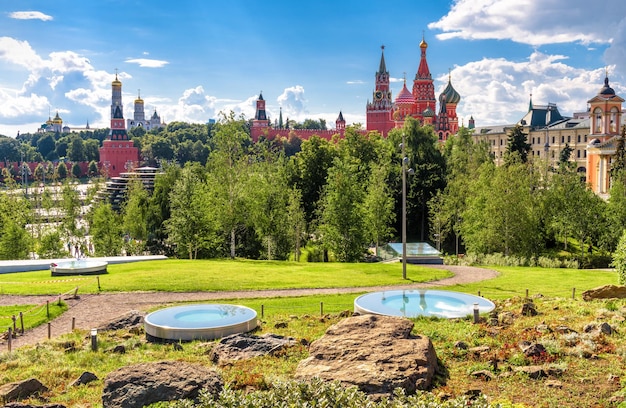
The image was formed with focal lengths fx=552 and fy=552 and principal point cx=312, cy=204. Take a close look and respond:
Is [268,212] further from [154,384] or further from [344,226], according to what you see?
[154,384]

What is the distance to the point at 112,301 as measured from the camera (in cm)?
2352

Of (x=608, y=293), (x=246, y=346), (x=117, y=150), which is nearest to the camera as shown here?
(x=246, y=346)

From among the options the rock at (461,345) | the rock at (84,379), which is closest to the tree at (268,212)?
the rock at (461,345)

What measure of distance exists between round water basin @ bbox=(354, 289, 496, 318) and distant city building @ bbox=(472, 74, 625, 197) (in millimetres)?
42041

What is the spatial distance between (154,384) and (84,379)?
3273mm

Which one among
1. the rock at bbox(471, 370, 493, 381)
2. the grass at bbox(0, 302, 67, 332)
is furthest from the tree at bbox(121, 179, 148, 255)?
the rock at bbox(471, 370, 493, 381)

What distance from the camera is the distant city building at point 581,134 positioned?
68125 millimetres

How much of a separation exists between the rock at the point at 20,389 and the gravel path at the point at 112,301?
21.5 ft

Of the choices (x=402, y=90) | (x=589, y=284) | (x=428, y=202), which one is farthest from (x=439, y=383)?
(x=402, y=90)

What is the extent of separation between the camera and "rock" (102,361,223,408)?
10.3 meters

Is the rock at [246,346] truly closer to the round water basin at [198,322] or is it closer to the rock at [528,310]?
the round water basin at [198,322]

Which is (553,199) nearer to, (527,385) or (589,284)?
(589,284)

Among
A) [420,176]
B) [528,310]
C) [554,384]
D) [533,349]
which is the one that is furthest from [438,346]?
[420,176]

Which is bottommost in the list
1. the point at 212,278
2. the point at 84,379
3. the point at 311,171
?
the point at 84,379
